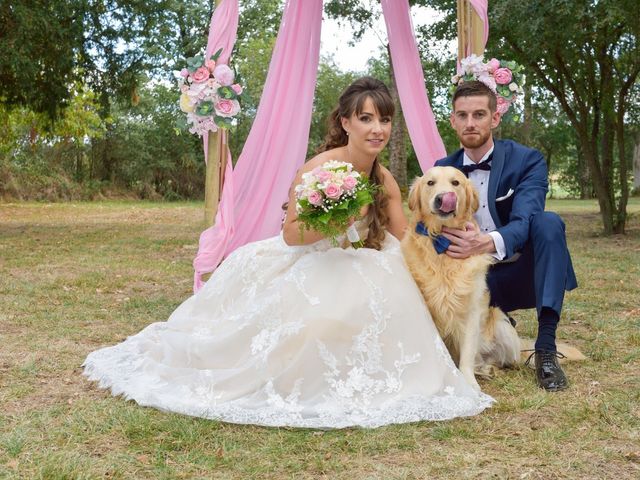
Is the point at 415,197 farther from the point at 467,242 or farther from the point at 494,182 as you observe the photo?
the point at 494,182

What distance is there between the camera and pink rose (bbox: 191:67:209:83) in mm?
5238

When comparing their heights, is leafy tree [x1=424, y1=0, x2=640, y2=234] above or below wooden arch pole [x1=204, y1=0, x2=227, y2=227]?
above

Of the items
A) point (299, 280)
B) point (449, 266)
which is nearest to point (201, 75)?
point (299, 280)

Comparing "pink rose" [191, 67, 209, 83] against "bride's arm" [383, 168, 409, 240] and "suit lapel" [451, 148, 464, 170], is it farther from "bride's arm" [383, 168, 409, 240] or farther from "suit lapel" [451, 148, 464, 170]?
"suit lapel" [451, 148, 464, 170]

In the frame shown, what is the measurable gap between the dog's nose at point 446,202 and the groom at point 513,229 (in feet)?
0.67

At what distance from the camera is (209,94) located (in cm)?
523

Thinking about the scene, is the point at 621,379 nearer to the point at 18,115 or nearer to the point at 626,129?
the point at 626,129

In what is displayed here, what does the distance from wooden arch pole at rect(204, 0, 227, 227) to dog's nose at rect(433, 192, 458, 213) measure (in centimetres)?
247

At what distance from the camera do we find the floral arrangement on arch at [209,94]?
5.24m

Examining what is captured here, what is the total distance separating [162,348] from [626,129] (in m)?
13.4

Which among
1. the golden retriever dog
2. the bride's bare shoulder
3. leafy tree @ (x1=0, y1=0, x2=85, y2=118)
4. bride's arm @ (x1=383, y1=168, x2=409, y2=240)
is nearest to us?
the golden retriever dog

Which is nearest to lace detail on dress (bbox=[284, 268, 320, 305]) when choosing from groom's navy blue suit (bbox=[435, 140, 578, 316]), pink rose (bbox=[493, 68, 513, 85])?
groom's navy blue suit (bbox=[435, 140, 578, 316])

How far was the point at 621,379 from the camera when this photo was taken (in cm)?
381

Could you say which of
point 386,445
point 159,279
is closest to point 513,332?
point 386,445
